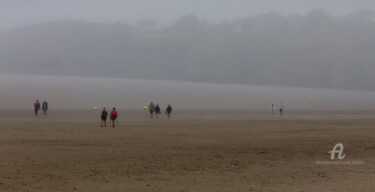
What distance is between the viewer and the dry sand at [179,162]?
48.5ft

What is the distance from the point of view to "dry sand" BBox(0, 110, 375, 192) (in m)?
14.8

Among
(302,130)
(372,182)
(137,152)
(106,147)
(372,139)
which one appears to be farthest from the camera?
(302,130)

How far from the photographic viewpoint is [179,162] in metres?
18.7

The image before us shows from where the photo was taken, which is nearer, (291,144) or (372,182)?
(372,182)

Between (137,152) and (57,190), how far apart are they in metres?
7.33

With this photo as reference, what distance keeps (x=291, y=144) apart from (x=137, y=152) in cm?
751

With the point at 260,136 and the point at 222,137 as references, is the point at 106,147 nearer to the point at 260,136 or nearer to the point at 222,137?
the point at 222,137

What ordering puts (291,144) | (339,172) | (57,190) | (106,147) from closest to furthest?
(57,190) < (339,172) < (106,147) < (291,144)

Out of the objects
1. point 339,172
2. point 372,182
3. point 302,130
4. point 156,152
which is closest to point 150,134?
point 156,152

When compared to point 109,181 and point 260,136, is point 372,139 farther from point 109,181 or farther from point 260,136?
point 109,181


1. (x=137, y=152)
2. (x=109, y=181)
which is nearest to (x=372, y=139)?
(x=137, y=152)

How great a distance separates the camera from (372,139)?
27.0 meters

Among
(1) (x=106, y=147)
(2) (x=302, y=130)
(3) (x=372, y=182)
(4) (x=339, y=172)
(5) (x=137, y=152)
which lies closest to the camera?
(3) (x=372, y=182)

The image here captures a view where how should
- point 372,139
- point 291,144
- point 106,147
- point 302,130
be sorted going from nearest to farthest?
point 106,147 → point 291,144 → point 372,139 → point 302,130
